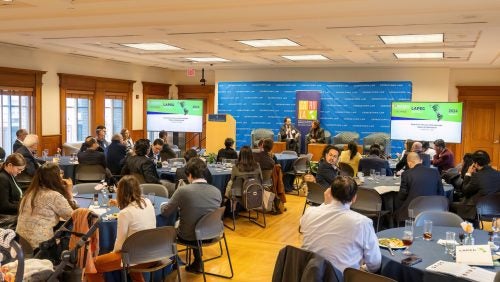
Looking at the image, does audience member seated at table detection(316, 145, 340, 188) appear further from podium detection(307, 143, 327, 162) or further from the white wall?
the white wall

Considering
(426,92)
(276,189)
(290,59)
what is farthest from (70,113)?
(426,92)

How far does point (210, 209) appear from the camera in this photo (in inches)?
184

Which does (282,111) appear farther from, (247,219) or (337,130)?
(247,219)

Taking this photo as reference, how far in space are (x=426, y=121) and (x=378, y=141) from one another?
1.58 metres

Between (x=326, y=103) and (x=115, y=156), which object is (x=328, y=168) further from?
(x=326, y=103)

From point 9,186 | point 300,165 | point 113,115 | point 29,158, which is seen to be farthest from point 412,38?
point 113,115

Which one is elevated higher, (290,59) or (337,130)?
(290,59)

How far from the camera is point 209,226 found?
459 centimetres

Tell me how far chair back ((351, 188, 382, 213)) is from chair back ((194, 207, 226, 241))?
2.05 metres

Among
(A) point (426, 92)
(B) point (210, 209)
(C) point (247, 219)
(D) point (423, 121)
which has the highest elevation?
(A) point (426, 92)

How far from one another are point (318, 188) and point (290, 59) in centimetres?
704

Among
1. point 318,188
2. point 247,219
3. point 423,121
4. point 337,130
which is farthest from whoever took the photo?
point 337,130

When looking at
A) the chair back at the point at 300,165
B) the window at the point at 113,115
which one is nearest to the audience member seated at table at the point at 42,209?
the chair back at the point at 300,165

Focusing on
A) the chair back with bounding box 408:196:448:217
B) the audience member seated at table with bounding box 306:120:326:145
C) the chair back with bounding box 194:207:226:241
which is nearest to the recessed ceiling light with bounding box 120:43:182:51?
the audience member seated at table with bounding box 306:120:326:145
